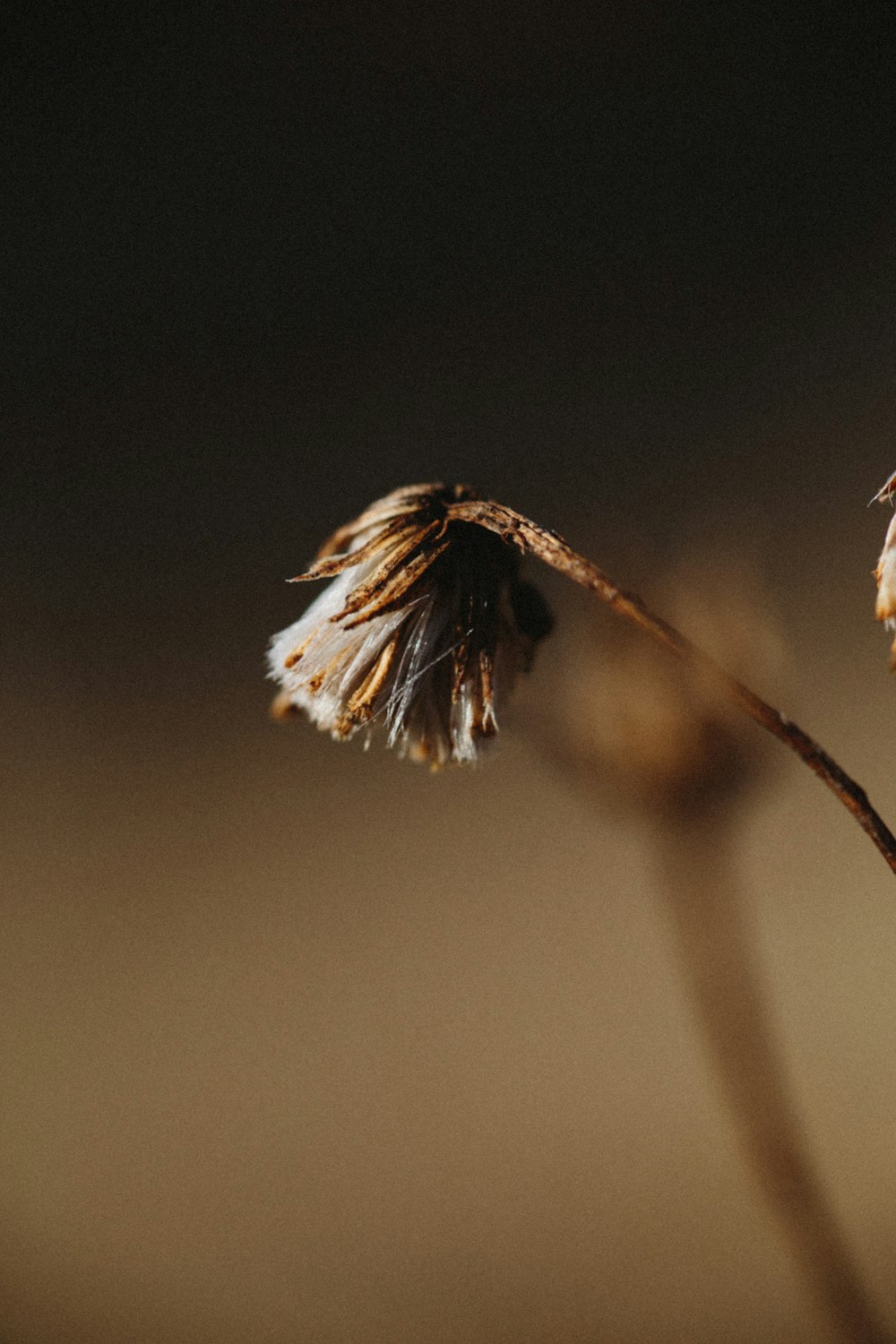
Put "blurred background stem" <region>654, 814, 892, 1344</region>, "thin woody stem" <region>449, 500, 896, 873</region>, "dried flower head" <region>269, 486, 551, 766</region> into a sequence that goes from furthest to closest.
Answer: "blurred background stem" <region>654, 814, 892, 1344</region>
"dried flower head" <region>269, 486, 551, 766</region>
"thin woody stem" <region>449, 500, 896, 873</region>

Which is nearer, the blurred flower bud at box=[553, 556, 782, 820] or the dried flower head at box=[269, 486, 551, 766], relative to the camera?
the dried flower head at box=[269, 486, 551, 766]

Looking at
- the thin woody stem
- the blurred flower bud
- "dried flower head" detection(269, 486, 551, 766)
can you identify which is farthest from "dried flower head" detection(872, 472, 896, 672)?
the blurred flower bud

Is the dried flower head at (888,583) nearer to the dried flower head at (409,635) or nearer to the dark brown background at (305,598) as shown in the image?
the dried flower head at (409,635)

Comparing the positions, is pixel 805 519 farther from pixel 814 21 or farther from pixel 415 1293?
pixel 415 1293

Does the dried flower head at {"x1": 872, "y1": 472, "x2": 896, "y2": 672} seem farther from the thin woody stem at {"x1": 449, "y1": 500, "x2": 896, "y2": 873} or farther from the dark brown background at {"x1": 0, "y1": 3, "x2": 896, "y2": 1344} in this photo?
the dark brown background at {"x1": 0, "y1": 3, "x2": 896, "y2": 1344}

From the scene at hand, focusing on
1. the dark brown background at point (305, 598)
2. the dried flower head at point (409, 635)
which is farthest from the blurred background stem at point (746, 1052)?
the dried flower head at point (409, 635)

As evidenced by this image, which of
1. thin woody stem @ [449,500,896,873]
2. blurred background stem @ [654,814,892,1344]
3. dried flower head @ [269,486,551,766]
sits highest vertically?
dried flower head @ [269,486,551,766]

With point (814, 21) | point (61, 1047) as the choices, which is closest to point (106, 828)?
point (61, 1047)

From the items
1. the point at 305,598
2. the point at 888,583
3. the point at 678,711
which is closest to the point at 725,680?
the point at 888,583
